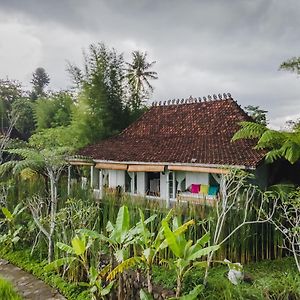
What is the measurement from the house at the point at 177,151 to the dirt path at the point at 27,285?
4.76 meters

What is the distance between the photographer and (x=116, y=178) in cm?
1354

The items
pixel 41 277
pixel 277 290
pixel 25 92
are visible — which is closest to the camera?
pixel 277 290

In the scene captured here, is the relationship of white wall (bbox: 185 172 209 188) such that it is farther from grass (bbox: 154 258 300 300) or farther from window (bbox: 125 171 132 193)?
grass (bbox: 154 258 300 300)

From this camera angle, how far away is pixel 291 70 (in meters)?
10.7

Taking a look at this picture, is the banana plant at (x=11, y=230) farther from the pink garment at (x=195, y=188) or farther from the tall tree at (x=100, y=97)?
the tall tree at (x=100, y=97)

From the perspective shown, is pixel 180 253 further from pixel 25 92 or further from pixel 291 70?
pixel 25 92

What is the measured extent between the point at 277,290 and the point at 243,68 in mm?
9369

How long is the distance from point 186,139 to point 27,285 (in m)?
8.04

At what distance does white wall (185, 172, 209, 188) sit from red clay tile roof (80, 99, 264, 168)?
3.19 feet

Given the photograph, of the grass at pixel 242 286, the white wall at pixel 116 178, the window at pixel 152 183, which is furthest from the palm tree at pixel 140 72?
the grass at pixel 242 286

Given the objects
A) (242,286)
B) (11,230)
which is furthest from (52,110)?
(242,286)

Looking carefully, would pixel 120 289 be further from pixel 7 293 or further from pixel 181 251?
pixel 7 293

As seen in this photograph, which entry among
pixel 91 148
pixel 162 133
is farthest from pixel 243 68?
pixel 91 148

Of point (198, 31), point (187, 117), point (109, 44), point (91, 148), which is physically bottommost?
point (91, 148)
